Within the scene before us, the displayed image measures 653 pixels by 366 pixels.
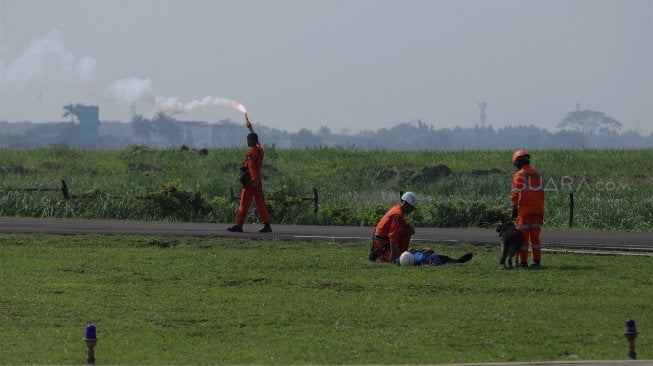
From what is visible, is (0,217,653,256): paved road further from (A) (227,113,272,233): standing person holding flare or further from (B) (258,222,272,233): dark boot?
(A) (227,113,272,233): standing person holding flare

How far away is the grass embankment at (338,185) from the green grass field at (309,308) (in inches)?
402

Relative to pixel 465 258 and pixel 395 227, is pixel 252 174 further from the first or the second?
pixel 465 258

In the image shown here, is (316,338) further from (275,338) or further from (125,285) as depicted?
(125,285)

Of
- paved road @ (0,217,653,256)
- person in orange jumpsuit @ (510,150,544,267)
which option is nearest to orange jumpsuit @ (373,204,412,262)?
person in orange jumpsuit @ (510,150,544,267)

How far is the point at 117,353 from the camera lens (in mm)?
12383

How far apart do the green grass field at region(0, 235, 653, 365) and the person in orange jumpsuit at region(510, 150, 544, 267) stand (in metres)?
0.45

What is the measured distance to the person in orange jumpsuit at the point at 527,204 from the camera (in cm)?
2002

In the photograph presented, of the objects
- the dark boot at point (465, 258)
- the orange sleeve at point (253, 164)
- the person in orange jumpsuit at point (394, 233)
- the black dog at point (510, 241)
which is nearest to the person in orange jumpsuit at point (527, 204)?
the black dog at point (510, 241)

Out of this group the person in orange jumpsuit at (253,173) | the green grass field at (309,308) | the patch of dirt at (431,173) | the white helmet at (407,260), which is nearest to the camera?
the green grass field at (309,308)

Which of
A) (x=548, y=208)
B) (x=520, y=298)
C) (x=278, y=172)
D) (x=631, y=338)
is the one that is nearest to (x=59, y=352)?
(x=631, y=338)

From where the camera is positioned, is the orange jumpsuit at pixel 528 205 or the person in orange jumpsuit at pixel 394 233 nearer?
the orange jumpsuit at pixel 528 205

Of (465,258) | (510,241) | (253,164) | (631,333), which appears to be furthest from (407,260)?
(631,333)

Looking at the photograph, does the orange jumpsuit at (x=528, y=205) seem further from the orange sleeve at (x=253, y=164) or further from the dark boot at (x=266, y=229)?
the dark boot at (x=266, y=229)

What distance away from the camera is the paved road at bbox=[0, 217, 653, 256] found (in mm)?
25359
